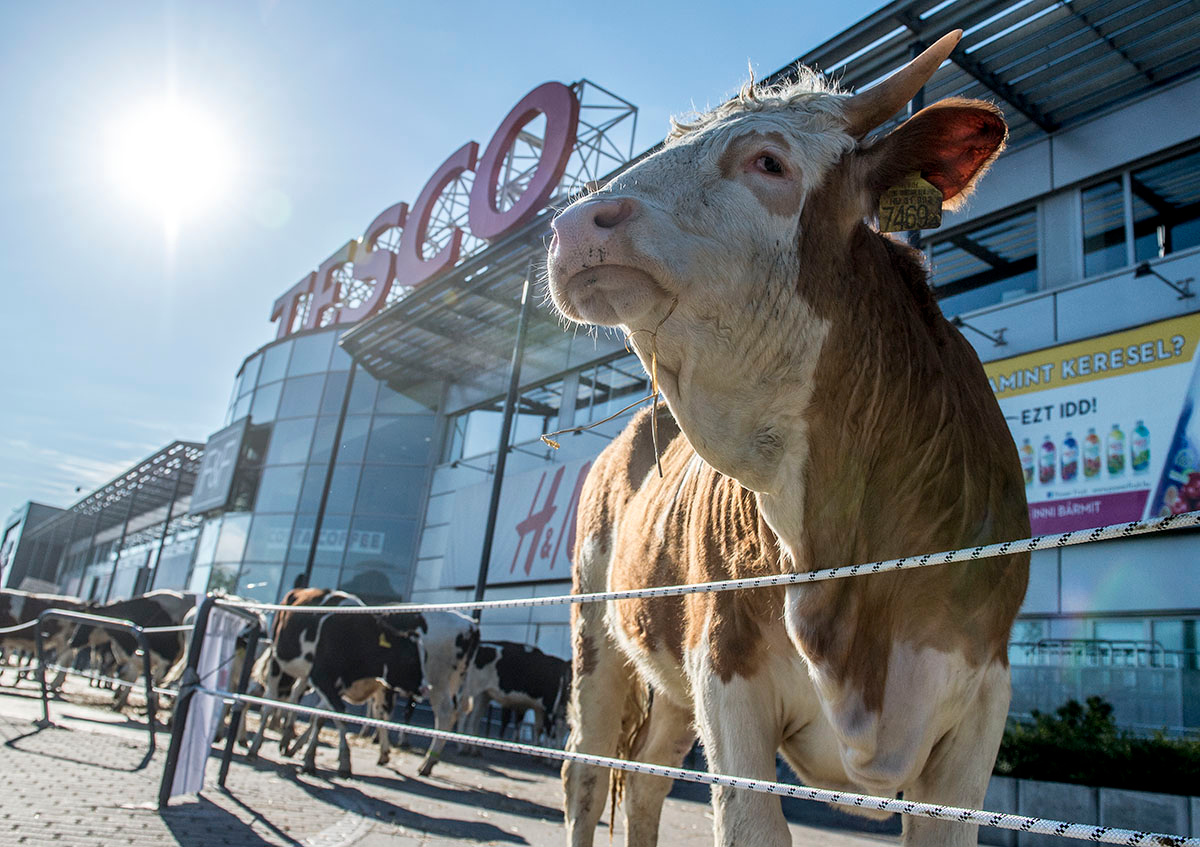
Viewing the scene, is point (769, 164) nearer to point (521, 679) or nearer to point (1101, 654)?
point (1101, 654)

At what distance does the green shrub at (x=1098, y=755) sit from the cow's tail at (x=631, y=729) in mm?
3648

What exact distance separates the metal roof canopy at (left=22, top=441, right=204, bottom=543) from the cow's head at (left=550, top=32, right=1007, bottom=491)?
36060mm

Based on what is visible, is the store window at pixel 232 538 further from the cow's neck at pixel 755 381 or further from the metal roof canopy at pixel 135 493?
the cow's neck at pixel 755 381

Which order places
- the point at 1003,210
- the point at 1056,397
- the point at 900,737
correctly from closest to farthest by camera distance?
the point at 900,737 < the point at 1056,397 < the point at 1003,210

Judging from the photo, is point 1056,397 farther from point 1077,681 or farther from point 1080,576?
point 1077,681

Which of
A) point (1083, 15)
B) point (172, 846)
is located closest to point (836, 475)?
point (172, 846)

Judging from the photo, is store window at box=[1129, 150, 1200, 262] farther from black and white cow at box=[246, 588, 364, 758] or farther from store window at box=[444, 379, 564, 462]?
store window at box=[444, 379, 564, 462]

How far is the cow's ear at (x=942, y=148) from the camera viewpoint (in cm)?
204

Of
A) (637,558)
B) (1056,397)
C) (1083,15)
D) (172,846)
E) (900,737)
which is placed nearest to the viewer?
(900,737)

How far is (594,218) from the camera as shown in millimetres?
1867

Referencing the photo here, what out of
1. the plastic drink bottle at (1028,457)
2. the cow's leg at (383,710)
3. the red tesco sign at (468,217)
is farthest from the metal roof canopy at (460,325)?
the plastic drink bottle at (1028,457)

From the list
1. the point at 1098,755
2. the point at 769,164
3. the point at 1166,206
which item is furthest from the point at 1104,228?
the point at 769,164

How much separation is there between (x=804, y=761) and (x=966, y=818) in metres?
0.96

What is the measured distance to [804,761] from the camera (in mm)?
2203
